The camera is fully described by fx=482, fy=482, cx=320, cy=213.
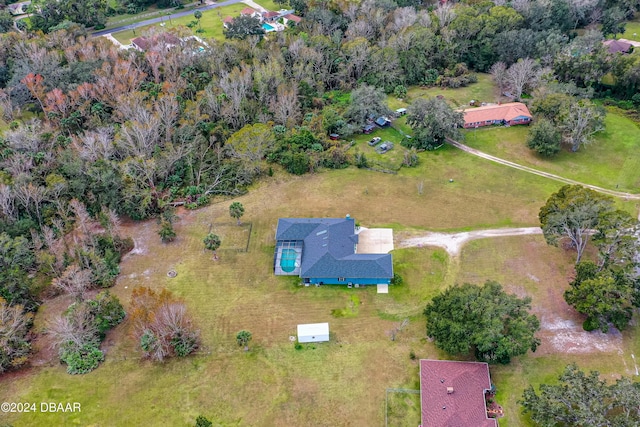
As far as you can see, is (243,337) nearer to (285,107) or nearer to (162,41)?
(285,107)

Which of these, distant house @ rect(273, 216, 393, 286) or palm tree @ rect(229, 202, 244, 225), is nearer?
distant house @ rect(273, 216, 393, 286)

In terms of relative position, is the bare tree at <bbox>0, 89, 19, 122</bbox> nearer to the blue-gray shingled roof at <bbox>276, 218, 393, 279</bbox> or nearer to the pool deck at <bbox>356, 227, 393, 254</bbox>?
the blue-gray shingled roof at <bbox>276, 218, 393, 279</bbox>

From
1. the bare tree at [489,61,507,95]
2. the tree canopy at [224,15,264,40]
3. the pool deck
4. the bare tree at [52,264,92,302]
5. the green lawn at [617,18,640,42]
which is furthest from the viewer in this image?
the green lawn at [617,18,640,42]

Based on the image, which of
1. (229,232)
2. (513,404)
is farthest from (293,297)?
(513,404)

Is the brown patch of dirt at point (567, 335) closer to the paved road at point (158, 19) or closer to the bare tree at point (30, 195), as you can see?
the bare tree at point (30, 195)

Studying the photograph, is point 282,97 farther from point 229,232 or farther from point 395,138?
point 229,232

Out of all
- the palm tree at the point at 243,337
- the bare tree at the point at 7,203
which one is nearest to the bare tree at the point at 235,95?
the bare tree at the point at 7,203

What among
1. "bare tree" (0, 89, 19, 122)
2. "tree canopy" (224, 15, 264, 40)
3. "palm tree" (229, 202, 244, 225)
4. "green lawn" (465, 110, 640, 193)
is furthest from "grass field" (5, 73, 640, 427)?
"tree canopy" (224, 15, 264, 40)

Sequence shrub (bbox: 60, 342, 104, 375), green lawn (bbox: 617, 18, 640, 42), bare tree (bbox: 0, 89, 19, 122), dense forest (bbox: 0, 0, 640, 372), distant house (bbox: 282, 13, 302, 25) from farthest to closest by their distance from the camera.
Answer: distant house (bbox: 282, 13, 302, 25)
green lawn (bbox: 617, 18, 640, 42)
bare tree (bbox: 0, 89, 19, 122)
dense forest (bbox: 0, 0, 640, 372)
shrub (bbox: 60, 342, 104, 375)
